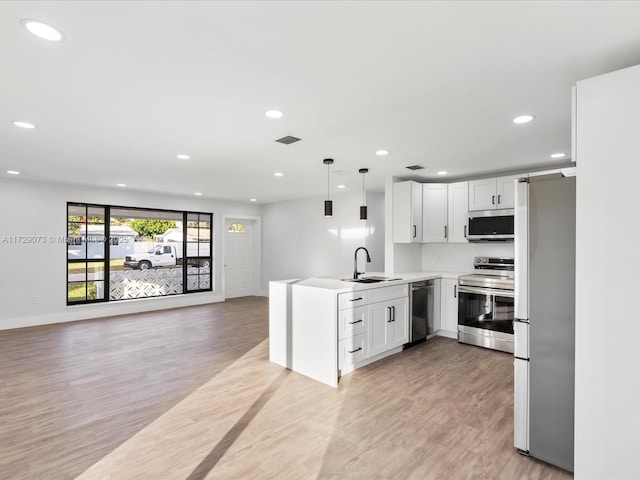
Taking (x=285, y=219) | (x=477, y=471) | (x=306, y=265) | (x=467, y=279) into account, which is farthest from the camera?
(x=285, y=219)

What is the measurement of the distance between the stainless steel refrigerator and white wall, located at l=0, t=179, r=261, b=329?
7.25 meters

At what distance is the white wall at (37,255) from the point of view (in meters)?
5.95

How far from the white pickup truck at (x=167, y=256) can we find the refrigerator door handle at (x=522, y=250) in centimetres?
737

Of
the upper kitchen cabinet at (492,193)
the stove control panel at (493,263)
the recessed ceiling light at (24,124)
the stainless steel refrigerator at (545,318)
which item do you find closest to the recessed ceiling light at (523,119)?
the stainless steel refrigerator at (545,318)

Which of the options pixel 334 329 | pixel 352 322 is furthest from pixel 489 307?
pixel 334 329

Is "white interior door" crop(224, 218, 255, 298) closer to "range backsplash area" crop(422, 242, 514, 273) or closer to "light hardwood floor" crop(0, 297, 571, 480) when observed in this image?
"light hardwood floor" crop(0, 297, 571, 480)

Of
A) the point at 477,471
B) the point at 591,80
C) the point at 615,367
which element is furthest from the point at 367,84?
the point at 477,471

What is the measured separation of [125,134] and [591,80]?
3764mm

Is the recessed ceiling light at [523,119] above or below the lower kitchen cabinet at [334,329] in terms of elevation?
above

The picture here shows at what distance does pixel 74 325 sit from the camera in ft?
20.2

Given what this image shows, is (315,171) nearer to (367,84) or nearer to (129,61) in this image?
(367,84)

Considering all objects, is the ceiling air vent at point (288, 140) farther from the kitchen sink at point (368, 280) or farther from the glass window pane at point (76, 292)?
the glass window pane at point (76, 292)

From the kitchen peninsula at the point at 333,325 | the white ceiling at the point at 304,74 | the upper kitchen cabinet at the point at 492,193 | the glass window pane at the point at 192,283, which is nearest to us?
the white ceiling at the point at 304,74

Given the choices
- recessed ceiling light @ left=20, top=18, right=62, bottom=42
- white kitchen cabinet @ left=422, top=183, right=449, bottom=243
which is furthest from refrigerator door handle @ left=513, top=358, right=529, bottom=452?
recessed ceiling light @ left=20, top=18, right=62, bottom=42
